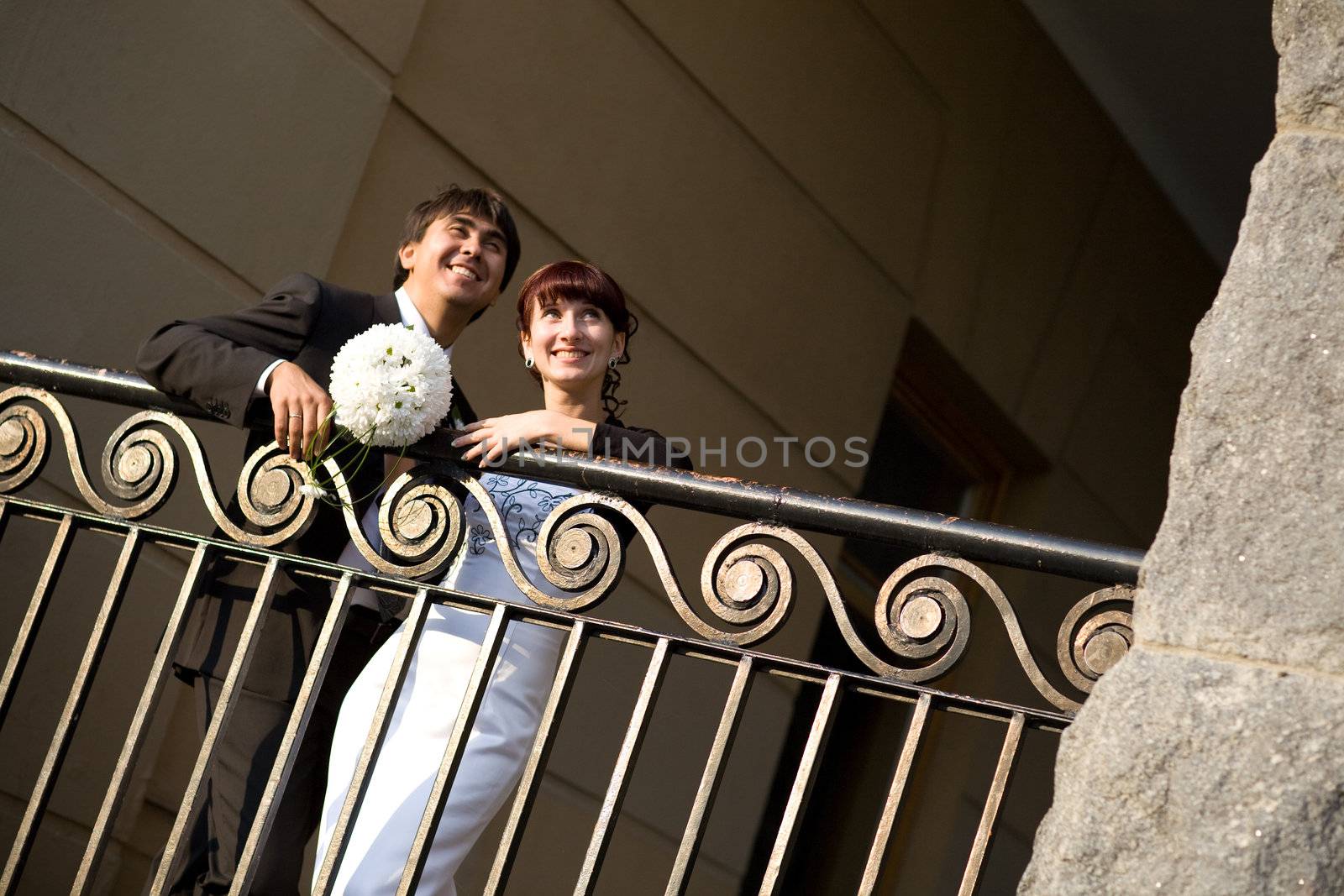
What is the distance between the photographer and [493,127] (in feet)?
15.9

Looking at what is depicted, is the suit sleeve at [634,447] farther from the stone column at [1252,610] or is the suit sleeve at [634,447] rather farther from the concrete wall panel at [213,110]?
the concrete wall panel at [213,110]

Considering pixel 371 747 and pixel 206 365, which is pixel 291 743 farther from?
pixel 206 365

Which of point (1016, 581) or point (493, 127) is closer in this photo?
point (493, 127)

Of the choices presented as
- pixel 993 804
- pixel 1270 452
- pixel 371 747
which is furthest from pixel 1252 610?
pixel 371 747

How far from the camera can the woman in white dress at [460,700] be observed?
2535 mm

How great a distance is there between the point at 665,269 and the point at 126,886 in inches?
113

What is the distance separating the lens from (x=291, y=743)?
2.19 meters

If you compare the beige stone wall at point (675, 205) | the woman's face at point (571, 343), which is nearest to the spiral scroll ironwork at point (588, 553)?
the woman's face at point (571, 343)

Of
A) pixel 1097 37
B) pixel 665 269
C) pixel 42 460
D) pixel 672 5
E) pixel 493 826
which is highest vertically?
pixel 1097 37

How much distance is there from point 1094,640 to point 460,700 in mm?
1172

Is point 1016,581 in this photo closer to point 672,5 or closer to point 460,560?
point 672,5

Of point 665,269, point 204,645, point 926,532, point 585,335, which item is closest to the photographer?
point 926,532

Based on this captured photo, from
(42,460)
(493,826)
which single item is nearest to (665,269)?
(493,826)

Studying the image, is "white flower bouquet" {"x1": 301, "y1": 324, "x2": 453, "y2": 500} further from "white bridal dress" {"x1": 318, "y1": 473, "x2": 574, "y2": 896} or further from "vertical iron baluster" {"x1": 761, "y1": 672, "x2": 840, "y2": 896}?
"vertical iron baluster" {"x1": 761, "y1": 672, "x2": 840, "y2": 896}
